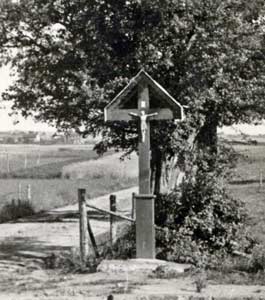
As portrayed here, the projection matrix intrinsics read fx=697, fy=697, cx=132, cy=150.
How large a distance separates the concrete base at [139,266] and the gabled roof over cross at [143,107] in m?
2.53

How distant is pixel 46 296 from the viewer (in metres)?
9.25

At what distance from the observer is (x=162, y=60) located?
16.2 metres

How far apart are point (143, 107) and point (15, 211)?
1371 cm

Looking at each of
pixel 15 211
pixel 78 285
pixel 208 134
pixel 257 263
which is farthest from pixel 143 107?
pixel 15 211

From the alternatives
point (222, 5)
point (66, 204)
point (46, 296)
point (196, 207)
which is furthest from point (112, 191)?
point (46, 296)

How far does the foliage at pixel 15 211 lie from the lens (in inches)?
953

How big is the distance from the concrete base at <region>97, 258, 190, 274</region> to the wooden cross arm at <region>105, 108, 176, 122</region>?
2.52 metres

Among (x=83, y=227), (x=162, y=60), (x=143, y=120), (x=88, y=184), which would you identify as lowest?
(x=88, y=184)

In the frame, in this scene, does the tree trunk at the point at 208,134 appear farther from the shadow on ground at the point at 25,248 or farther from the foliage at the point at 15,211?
the foliage at the point at 15,211

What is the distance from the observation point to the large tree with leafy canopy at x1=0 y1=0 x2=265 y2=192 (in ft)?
52.6

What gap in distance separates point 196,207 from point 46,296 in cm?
452

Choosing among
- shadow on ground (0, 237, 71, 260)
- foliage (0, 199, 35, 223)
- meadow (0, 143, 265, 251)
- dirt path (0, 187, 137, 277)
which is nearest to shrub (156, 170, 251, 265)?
meadow (0, 143, 265, 251)

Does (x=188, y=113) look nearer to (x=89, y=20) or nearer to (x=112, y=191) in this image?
(x=89, y=20)

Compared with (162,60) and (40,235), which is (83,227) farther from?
(40,235)
